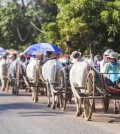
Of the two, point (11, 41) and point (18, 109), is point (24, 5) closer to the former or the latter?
point (11, 41)

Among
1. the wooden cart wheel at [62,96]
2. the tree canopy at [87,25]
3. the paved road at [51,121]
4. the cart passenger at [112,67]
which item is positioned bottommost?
the paved road at [51,121]

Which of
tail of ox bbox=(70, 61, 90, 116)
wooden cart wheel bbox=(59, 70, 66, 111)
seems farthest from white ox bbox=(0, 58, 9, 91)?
tail of ox bbox=(70, 61, 90, 116)

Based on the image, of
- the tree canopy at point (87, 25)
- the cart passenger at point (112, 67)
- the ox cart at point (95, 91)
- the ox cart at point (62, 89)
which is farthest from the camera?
the tree canopy at point (87, 25)

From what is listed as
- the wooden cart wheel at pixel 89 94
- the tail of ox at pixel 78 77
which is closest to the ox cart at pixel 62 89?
the tail of ox at pixel 78 77

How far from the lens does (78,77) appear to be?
1170 cm

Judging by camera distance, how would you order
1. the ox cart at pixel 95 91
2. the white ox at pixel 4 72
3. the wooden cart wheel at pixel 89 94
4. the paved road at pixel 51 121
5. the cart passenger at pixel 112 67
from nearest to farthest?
1. the paved road at pixel 51 121
2. the ox cart at pixel 95 91
3. the wooden cart wheel at pixel 89 94
4. the cart passenger at pixel 112 67
5. the white ox at pixel 4 72

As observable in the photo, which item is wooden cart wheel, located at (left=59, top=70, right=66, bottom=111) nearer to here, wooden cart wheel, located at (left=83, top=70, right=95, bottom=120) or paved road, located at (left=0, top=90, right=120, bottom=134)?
paved road, located at (left=0, top=90, right=120, bottom=134)

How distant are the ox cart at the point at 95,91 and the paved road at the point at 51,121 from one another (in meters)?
0.36

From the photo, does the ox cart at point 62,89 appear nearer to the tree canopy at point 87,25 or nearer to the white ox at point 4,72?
the tree canopy at point 87,25

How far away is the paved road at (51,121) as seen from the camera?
9531mm

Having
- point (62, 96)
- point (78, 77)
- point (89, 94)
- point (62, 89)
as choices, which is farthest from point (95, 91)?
point (62, 96)

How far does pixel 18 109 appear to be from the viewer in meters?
13.3

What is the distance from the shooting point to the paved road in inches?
375

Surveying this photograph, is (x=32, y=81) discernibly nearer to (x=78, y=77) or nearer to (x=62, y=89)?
(x=62, y=89)
